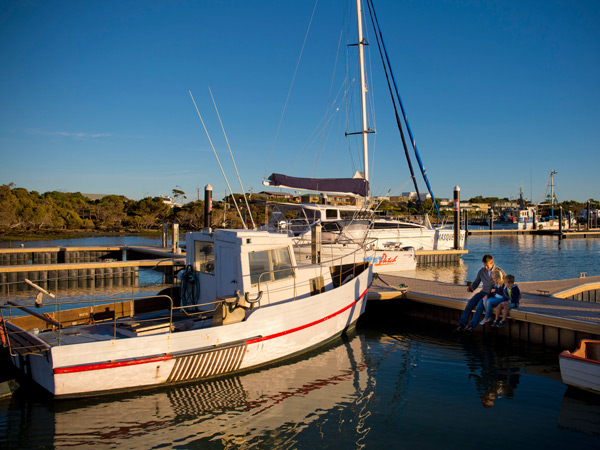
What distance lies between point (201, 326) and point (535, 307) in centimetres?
854

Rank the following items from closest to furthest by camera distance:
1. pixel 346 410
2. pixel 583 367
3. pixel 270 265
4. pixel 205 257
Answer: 1. pixel 346 410
2. pixel 583 367
3. pixel 270 265
4. pixel 205 257

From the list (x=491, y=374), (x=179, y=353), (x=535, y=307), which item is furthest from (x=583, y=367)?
(x=179, y=353)

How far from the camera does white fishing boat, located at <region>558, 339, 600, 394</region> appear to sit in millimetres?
7052

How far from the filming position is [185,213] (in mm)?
72938

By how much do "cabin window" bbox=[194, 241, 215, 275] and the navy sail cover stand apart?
11510mm

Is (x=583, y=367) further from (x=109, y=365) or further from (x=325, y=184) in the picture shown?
(x=325, y=184)

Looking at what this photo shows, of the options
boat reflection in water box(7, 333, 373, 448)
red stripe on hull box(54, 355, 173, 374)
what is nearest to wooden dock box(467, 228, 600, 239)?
boat reflection in water box(7, 333, 373, 448)

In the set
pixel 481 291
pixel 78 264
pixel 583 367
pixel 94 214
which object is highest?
pixel 94 214

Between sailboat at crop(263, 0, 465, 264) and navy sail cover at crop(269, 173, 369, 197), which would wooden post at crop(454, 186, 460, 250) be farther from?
navy sail cover at crop(269, 173, 369, 197)

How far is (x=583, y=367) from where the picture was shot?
714 cm

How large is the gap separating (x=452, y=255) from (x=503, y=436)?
83.9ft

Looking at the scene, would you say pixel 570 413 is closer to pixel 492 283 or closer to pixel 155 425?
pixel 492 283

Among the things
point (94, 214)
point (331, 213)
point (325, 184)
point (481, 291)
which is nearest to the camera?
point (481, 291)

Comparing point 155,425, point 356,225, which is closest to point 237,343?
point 155,425
